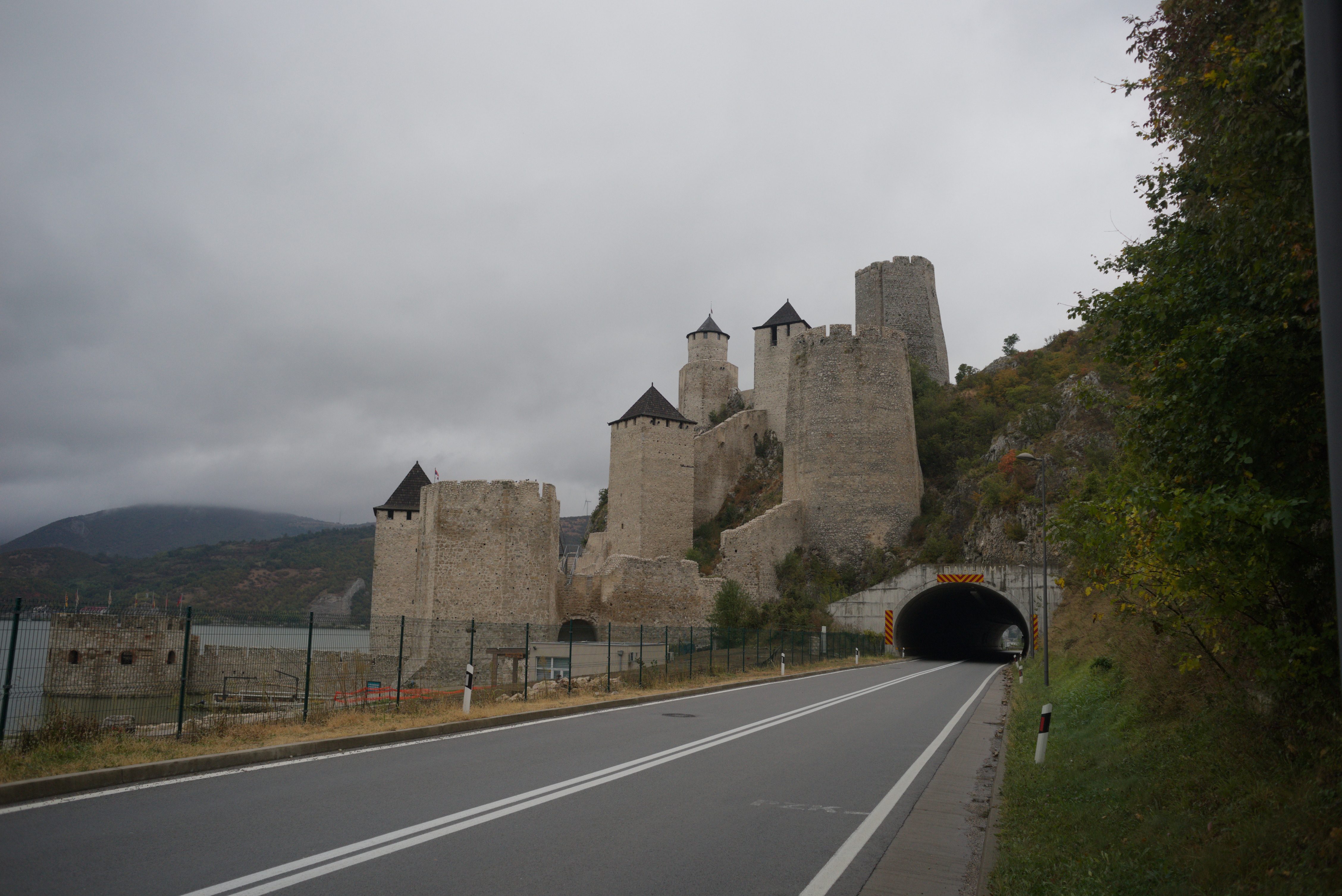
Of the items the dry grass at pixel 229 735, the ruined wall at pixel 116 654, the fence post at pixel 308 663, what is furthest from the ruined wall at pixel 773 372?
the fence post at pixel 308 663

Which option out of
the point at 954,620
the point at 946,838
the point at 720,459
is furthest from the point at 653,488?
the point at 946,838

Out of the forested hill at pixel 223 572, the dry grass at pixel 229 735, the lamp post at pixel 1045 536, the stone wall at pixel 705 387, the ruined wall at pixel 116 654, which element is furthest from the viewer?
the forested hill at pixel 223 572

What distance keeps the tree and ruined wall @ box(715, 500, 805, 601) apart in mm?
36918

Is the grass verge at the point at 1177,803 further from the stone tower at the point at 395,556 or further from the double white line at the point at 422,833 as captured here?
the stone tower at the point at 395,556

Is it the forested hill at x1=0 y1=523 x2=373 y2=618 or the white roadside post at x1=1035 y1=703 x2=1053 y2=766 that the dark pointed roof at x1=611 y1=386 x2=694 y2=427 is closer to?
the forested hill at x1=0 y1=523 x2=373 y2=618

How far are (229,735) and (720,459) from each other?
47875 mm

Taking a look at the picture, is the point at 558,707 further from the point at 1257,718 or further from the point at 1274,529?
the point at 1274,529

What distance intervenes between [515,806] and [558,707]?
316 inches

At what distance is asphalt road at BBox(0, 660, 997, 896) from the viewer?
5.19m

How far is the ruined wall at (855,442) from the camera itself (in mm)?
47625

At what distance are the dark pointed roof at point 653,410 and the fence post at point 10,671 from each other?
40.3 meters

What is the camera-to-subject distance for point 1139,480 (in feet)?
29.1

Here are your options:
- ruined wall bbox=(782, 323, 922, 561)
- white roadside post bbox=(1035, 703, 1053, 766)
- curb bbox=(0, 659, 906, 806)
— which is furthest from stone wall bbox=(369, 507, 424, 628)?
white roadside post bbox=(1035, 703, 1053, 766)

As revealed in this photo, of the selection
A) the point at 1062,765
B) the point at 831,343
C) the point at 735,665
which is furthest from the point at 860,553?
the point at 1062,765
